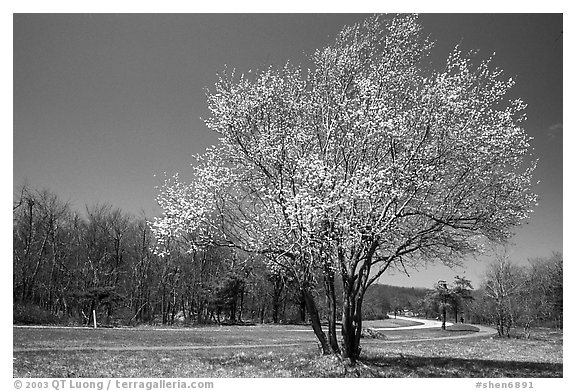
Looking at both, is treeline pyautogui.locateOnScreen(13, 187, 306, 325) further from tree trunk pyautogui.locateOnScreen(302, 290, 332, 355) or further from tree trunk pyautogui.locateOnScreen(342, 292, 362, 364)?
tree trunk pyautogui.locateOnScreen(342, 292, 362, 364)

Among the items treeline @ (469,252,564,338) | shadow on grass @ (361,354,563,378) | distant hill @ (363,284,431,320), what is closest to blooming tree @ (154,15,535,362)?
shadow on grass @ (361,354,563,378)


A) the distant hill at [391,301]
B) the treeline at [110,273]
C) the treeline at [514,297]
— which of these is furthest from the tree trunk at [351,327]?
the distant hill at [391,301]

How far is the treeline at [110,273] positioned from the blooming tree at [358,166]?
2165 mm

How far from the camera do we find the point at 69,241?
62.7 feet

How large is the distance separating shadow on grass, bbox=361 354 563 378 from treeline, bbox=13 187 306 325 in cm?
466

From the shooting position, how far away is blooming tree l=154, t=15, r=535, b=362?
11.4m

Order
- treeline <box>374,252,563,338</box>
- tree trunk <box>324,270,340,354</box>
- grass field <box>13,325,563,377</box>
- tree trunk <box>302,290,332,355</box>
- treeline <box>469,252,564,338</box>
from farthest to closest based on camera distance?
treeline <box>469,252,564,338</box> → treeline <box>374,252,563,338</box> → tree trunk <box>302,290,332,355</box> → tree trunk <box>324,270,340,354</box> → grass field <box>13,325,563,377</box>

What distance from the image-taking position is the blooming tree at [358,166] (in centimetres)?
1137

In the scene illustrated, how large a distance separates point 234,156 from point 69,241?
33.8ft

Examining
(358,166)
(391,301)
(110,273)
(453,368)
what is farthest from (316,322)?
(391,301)

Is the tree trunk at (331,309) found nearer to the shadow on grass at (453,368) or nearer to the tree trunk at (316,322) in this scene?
the tree trunk at (316,322)
